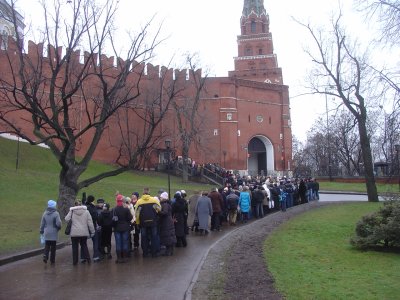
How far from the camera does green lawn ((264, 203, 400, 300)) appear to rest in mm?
7152

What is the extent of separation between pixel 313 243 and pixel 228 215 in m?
6.30

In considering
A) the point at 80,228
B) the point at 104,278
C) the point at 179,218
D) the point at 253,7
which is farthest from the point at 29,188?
the point at 253,7

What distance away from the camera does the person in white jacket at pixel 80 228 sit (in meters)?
10.0

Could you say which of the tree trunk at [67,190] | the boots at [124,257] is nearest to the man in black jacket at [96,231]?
the boots at [124,257]

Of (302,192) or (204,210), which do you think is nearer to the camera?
(204,210)

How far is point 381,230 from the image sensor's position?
1083 centimetres

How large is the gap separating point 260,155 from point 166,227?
52227 mm

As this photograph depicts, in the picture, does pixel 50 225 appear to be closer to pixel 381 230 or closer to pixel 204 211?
pixel 204 211

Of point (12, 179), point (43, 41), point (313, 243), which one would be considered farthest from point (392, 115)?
point (12, 179)

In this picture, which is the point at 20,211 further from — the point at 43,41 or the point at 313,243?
the point at 313,243

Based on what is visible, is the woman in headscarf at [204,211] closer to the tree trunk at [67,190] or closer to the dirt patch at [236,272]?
the dirt patch at [236,272]

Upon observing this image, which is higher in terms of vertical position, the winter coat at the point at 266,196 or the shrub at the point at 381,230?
the winter coat at the point at 266,196

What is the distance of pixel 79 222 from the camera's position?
10.1 meters

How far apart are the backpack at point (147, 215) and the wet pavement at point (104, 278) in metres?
0.84
